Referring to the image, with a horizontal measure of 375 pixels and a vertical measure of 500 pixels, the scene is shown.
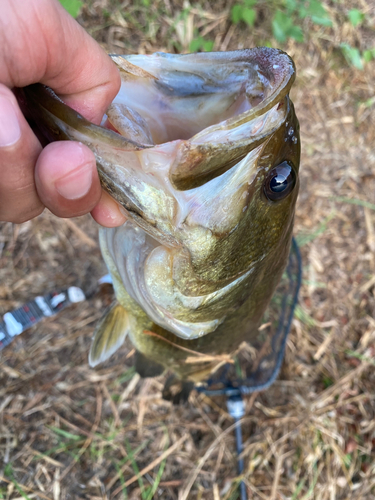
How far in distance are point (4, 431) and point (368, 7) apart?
444cm

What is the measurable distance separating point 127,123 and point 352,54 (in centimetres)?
324

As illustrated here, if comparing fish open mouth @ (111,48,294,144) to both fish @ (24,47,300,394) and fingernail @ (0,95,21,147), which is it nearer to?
fish @ (24,47,300,394)

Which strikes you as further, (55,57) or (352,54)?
(352,54)

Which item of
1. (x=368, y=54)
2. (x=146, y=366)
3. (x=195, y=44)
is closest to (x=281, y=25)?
(x=195, y=44)

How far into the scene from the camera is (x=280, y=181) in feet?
3.16

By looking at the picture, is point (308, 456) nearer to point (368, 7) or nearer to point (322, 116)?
point (322, 116)

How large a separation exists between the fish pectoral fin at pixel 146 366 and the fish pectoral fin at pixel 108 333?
251 millimetres

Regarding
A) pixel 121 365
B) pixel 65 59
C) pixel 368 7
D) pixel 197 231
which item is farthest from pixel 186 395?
pixel 368 7

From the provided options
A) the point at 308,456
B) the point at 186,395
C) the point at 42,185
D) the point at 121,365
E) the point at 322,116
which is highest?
the point at 42,185

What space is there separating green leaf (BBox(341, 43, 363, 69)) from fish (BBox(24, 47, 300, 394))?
290 cm

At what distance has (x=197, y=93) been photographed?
1.04 m

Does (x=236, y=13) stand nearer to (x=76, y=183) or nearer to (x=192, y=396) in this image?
(x=76, y=183)

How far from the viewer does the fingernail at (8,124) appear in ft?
2.36

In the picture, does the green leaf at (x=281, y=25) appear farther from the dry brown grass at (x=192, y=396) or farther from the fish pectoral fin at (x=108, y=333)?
the fish pectoral fin at (x=108, y=333)
